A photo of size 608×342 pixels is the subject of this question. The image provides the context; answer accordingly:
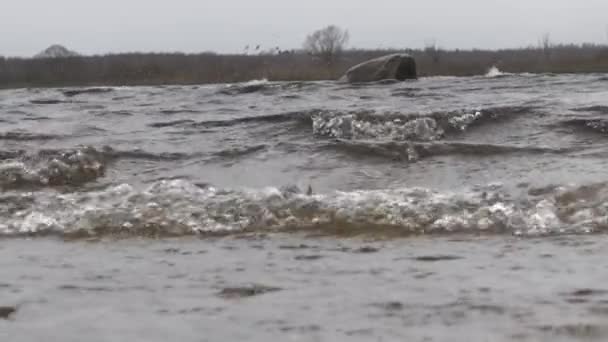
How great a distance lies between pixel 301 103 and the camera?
35.2 feet

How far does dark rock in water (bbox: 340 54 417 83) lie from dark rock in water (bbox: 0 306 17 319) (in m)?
15.7

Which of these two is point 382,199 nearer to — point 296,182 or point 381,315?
point 296,182

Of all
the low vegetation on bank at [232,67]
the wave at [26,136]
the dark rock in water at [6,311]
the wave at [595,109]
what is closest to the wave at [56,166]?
the wave at [26,136]

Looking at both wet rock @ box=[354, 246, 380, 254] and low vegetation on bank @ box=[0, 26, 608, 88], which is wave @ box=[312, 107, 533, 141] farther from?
low vegetation on bank @ box=[0, 26, 608, 88]

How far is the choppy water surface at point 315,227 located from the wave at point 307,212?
16 mm

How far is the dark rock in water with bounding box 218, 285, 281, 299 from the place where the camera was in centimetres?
270

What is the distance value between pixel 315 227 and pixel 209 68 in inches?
1411

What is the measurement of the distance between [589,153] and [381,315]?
3.96 metres

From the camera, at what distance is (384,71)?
18188 millimetres

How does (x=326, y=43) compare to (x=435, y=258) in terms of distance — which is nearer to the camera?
(x=435, y=258)

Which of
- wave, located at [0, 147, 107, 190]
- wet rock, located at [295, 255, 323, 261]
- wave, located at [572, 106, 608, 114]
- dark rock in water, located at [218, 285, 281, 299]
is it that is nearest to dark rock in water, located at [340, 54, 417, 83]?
wave, located at [572, 106, 608, 114]

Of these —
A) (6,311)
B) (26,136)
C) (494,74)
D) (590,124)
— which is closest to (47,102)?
(26,136)

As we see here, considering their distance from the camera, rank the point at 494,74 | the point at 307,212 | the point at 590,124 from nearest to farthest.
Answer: the point at 307,212
the point at 590,124
the point at 494,74

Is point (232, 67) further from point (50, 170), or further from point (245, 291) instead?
point (245, 291)
